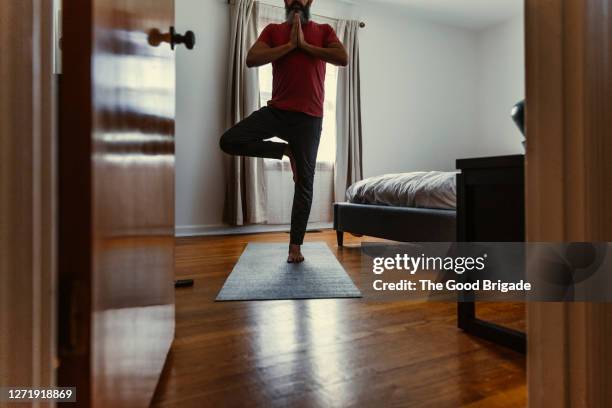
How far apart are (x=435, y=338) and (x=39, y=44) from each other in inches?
37.1

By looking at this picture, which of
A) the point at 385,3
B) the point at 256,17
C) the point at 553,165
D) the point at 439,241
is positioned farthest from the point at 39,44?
the point at 385,3

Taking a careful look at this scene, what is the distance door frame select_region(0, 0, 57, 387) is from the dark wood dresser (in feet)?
2.91

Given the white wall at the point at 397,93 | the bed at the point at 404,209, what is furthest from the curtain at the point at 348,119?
the bed at the point at 404,209

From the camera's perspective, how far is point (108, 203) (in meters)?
0.40

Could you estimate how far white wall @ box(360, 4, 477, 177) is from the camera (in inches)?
158

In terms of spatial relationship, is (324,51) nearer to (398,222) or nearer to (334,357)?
(398,222)

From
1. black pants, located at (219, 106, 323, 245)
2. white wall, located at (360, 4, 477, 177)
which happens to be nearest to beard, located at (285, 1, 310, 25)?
black pants, located at (219, 106, 323, 245)

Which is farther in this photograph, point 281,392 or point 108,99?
point 281,392

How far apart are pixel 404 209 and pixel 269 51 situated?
108 cm

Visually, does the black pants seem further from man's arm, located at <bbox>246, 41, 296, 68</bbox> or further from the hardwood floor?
the hardwood floor

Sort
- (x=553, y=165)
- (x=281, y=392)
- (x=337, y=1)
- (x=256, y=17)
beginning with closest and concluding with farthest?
1. (x=553, y=165)
2. (x=281, y=392)
3. (x=256, y=17)
4. (x=337, y=1)

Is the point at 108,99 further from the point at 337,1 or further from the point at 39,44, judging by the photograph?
the point at 337,1

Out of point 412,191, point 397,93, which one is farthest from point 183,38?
point 397,93

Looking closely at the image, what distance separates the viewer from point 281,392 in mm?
640
